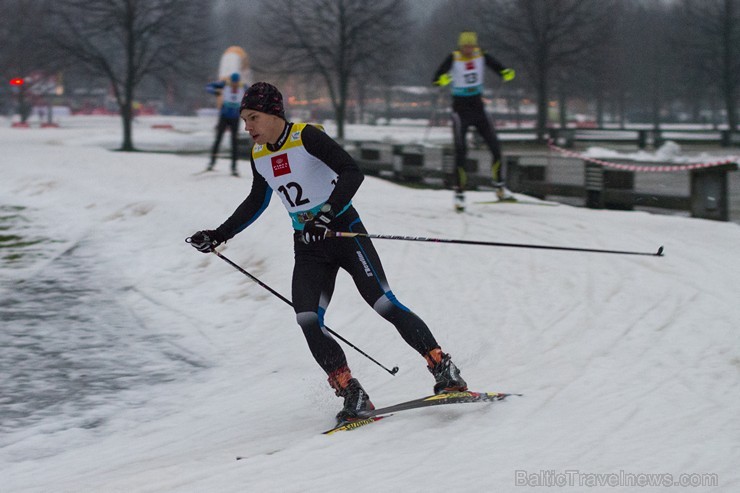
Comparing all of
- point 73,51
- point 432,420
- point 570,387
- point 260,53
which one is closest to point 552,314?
point 570,387

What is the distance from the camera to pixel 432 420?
5367 millimetres

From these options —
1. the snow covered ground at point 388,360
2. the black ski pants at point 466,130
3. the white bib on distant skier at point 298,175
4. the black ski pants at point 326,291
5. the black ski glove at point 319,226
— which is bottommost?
the snow covered ground at point 388,360

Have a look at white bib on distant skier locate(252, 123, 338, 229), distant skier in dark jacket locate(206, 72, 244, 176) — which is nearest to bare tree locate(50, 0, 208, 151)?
distant skier in dark jacket locate(206, 72, 244, 176)

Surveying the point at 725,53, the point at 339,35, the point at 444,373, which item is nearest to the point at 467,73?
the point at 444,373

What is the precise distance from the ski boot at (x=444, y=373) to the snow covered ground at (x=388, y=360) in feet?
0.47

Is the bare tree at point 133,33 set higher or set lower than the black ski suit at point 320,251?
higher

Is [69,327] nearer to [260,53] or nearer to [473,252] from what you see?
[473,252]

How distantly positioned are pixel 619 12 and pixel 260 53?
163 ft

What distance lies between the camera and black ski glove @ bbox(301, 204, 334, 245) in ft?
17.1

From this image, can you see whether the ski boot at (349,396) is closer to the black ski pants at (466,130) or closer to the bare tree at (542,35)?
the black ski pants at (466,130)

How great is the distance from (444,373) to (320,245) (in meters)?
1.10

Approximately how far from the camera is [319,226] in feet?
17.1

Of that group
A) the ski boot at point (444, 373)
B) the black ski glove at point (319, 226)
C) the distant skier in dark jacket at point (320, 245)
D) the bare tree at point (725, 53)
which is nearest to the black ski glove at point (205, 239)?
the distant skier in dark jacket at point (320, 245)

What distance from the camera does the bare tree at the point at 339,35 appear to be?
38.9 metres
